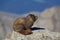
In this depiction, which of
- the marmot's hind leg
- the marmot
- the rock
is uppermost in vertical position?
the marmot

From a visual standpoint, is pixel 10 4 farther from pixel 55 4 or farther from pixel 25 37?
pixel 25 37

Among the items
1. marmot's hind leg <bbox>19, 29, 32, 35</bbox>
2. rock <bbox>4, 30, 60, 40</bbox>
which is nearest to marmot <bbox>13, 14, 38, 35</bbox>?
marmot's hind leg <bbox>19, 29, 32, 35</bbox>

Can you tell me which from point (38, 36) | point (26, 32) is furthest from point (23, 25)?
point (38, 36)

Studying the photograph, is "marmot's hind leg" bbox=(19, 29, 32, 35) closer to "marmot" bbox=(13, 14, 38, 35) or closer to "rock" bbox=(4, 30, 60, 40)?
"marmot" bbox=(13, 14, 38, 35)

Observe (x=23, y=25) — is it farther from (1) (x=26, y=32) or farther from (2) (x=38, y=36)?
(2) (x=38, y=36)

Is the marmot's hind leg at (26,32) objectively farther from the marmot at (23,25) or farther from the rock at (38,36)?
the rock at (38,36)

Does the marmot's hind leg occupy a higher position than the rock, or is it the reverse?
the marmot's hind leg

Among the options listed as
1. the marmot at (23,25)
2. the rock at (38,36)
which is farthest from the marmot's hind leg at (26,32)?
the rock at (38,36)

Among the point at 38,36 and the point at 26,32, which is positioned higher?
the point at 26,32

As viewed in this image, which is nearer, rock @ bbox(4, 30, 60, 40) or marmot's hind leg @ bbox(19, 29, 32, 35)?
rock @ bbox(4, 30, 60, 40)

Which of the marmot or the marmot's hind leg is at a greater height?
the marmot

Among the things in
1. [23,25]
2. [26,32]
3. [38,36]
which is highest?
[23,25]

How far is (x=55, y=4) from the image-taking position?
11.0m

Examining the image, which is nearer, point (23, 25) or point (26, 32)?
point (26, 32)
